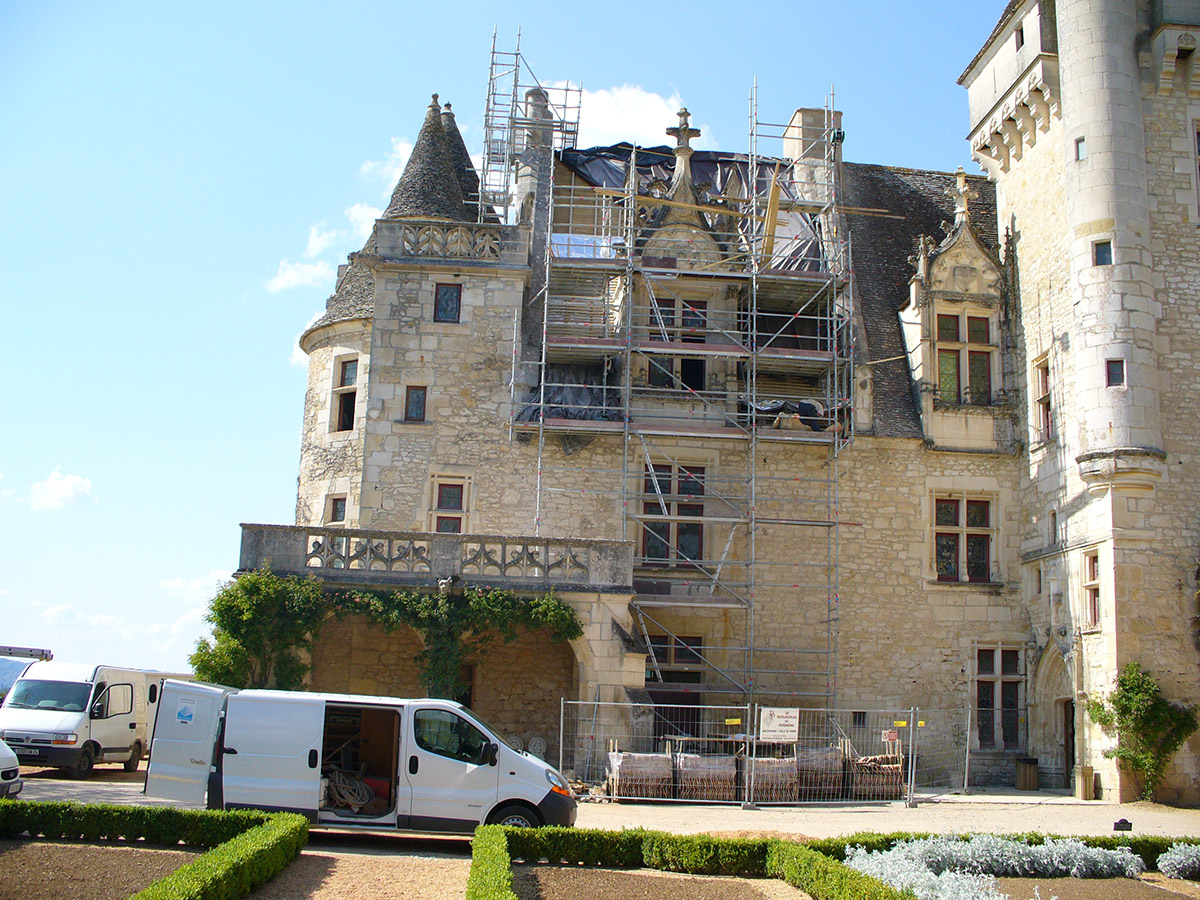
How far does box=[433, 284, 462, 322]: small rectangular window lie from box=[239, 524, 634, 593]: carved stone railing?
4771 millimetres

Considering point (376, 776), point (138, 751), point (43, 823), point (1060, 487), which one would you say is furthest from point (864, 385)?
point (43, 823)

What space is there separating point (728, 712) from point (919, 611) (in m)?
3.86

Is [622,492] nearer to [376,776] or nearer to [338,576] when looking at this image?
[338,576]

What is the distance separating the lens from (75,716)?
1494cm

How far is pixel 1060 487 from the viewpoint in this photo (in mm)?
18297

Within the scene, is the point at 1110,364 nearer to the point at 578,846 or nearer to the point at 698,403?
the point at 698,403

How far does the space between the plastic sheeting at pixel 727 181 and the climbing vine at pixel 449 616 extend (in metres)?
8.04

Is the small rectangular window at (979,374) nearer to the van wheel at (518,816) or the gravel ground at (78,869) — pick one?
the van wheel at (518,816)

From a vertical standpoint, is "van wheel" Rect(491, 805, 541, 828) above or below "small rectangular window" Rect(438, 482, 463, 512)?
below

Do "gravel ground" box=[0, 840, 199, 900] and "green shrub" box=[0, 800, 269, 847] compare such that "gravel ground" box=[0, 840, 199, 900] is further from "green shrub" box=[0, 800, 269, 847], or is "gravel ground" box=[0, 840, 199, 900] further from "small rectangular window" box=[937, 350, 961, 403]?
"small rectangular window" box=[937, 350, 961, 403]

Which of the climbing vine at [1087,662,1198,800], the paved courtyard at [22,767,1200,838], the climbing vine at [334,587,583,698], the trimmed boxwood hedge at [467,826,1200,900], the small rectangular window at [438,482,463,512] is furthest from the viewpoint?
the small rectangular window at [438,482,463,512]

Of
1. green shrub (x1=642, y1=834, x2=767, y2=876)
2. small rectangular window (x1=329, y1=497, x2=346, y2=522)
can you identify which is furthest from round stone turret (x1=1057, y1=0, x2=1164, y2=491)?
small rectangular window (x1=329, y1=497, x2=346, y2=522)

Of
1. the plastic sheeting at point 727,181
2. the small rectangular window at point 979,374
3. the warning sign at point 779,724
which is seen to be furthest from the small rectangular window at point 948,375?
the warning sign at point 779,724

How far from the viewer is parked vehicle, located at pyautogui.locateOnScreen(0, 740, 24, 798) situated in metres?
10.9
